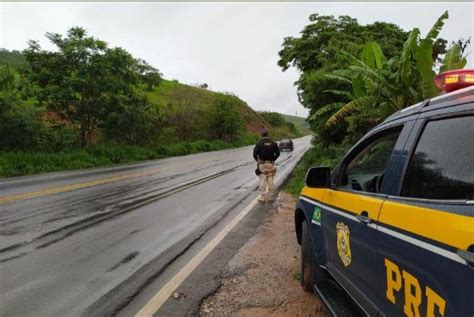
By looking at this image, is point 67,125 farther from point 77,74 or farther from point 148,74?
point 148,74

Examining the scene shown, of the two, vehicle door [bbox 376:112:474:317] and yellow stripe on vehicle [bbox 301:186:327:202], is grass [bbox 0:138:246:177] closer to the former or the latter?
yellow stripe on vehicle [bbox 301:186:327:202]

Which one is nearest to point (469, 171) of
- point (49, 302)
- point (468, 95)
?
point (468, 95)

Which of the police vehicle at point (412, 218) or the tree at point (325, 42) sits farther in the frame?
the tree at point (325, 42)

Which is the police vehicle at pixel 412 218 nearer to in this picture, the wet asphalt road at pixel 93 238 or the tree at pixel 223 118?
the wet asphalt road at pixel 93 238

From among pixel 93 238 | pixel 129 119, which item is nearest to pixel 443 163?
pixel 93 238

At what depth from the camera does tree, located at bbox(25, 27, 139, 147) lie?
81.0 ft

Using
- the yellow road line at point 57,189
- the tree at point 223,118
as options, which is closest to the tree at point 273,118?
the tree at point 223,118

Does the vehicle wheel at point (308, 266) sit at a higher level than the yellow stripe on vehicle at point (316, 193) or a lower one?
lower

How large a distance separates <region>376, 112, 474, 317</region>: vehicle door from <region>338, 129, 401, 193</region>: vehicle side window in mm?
482

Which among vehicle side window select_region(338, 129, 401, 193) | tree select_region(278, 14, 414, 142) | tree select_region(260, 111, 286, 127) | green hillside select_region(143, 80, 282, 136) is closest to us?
vehicle side window select_region(338, 129, 401, 193)

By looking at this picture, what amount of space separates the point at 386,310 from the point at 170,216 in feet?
21.1

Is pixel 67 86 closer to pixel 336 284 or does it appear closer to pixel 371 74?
pixel 371 74

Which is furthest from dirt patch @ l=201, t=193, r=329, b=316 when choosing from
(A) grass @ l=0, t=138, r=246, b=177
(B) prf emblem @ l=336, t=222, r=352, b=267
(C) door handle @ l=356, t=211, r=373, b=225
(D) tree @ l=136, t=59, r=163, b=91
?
(D) tree @ l=136, t=59, r=163, b=91

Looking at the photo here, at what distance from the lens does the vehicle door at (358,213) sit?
2834 millimetres
